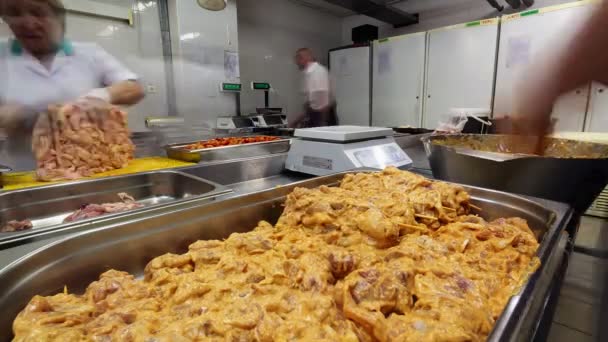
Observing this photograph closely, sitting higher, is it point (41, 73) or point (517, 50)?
point (517, 50)

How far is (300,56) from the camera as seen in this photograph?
5.61 m

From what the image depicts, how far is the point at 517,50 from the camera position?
13.8 feet

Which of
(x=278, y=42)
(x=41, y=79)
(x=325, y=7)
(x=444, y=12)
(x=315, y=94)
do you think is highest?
(x=325, y=7)

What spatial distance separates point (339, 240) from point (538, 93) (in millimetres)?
734

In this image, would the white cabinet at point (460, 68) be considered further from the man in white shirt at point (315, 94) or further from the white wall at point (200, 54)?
the white wall at point (200, 54)

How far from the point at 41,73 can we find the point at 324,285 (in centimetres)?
289

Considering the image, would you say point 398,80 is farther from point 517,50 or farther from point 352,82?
point 517,50

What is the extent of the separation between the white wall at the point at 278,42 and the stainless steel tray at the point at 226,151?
3524 millimetres

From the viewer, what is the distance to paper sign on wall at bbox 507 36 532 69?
4.10 m

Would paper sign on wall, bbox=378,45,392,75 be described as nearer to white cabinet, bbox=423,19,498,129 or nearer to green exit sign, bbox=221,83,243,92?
white cabinet, bbox=423,19,498,129

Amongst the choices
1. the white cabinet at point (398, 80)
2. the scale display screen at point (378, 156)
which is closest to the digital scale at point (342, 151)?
the scale display screen at point (378, 156)

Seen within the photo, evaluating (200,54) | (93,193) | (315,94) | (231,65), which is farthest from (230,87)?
(93,193)

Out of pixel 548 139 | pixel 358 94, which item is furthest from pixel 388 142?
pixel 358 94

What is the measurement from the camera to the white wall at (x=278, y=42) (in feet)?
19.0
